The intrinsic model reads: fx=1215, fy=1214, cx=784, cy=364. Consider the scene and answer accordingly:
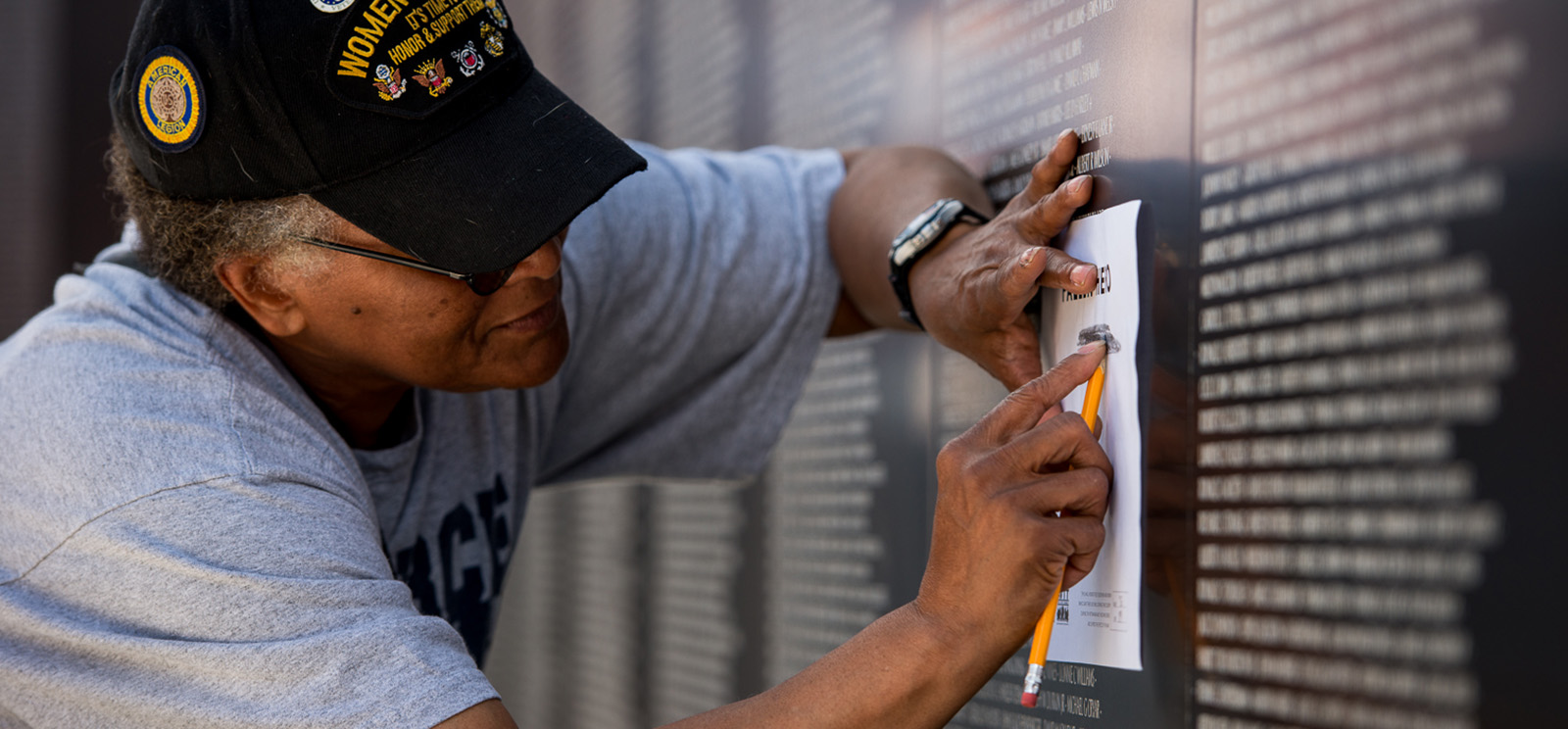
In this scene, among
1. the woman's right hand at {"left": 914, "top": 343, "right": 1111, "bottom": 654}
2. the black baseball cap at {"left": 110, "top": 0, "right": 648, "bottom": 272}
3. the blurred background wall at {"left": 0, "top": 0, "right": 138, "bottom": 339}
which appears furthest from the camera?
the blurred background wall at {"left": 0, "top": 0, "right": 138, "bottom": 339}

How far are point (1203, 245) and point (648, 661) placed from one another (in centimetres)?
154

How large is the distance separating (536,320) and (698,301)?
0.28m

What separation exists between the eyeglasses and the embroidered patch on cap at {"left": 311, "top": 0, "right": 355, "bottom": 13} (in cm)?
18

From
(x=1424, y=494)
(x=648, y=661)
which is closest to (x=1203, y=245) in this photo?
(x=1424, y=494)

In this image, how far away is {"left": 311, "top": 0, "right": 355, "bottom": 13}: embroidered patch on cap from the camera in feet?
3.18

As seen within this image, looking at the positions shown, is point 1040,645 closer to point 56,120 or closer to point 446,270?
point 446,270

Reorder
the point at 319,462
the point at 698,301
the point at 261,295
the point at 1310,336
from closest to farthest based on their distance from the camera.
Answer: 1. the point at 1310,336
2. the point at 319,462
3. the point at 261,295
4. the point at 698,301

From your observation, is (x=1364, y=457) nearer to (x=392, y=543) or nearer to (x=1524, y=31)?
(x=1524, y=31)

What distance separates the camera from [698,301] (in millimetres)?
1325

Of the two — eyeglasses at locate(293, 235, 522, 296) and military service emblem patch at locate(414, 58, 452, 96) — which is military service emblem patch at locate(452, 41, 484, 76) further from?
eyeglasses at locate(293, 235, 522, 296)

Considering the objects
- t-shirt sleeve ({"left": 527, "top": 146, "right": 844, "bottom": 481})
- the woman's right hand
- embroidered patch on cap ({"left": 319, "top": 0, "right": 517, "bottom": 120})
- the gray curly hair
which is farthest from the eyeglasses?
the woman's right hand

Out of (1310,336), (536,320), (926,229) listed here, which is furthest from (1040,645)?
(536,320)

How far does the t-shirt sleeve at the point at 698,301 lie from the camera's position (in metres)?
1.30

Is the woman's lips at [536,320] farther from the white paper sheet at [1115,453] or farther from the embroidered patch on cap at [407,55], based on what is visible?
the white paper sheet at [1115,453]
